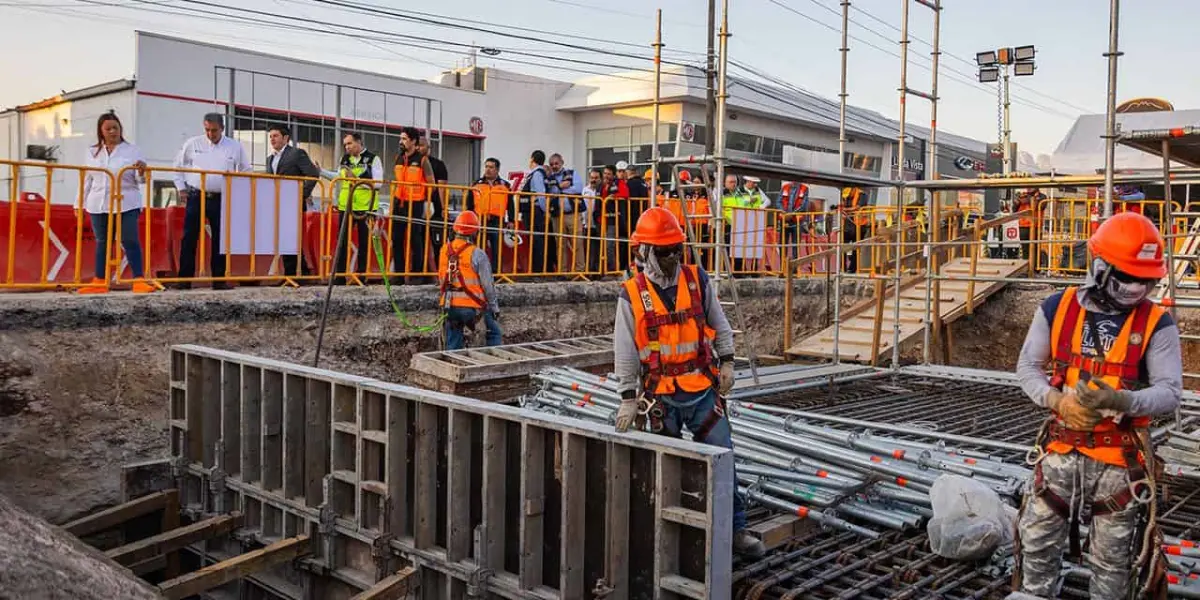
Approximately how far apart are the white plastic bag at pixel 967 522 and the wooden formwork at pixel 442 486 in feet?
4.66

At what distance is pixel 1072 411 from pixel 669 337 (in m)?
2.21

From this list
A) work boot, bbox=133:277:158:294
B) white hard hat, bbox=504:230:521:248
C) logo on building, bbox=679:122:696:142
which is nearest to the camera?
work boot, bbox=133:277:158:294

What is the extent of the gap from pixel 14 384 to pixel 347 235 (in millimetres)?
3948

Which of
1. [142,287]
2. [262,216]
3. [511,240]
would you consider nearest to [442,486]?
[142,287]

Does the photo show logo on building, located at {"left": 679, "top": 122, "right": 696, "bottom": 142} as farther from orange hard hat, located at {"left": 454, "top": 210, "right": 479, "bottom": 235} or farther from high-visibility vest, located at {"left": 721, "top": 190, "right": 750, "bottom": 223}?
orange hard hat, located at {"left": 454, "top": 210, "right": 479, "bottom": 235}

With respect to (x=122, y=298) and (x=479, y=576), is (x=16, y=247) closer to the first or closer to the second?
(x=122, y=298)

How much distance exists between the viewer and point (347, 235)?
11.2 metres

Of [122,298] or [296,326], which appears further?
[296,326]

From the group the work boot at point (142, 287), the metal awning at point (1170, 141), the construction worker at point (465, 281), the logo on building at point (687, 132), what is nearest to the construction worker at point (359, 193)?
Answer: the construction worker at point (465, 281)

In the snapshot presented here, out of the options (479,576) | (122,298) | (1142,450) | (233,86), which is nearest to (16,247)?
(122,298)

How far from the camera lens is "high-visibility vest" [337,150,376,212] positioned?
11.4 meters

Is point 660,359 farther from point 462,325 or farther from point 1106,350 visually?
point 462,325

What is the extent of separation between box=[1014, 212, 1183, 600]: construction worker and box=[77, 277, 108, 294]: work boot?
8.03 meters

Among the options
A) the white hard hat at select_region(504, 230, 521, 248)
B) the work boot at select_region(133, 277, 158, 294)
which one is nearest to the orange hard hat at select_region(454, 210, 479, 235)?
the white hard hat at select_region(504, 230, 521, 248)
